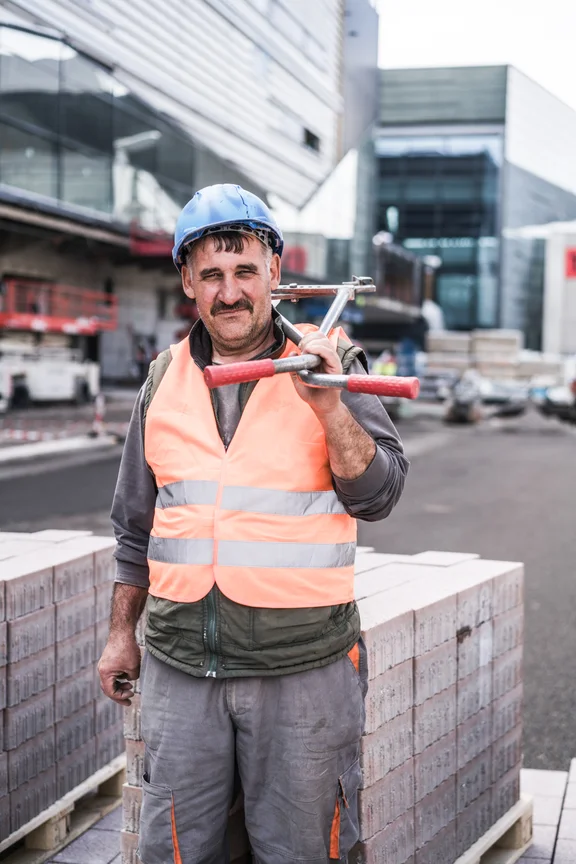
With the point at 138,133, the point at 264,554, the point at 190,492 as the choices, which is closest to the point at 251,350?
the point at 190,492

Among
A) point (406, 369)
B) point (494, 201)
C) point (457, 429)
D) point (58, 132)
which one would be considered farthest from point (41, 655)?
point (494, 201)

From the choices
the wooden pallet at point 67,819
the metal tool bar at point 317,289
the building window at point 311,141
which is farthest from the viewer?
the building window at point 311,141

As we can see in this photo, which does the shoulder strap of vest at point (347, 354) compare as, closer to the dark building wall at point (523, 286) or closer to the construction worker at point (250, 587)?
the construction worker at point (250, 587)

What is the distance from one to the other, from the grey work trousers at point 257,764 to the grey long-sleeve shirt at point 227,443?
0.35 metres

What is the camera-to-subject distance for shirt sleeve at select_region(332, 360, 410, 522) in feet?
7.20

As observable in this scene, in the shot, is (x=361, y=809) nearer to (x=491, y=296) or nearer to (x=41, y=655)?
(x=41, y=655)

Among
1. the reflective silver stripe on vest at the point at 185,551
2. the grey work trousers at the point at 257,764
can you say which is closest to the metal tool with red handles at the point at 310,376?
the reflective silver stripe on vest at the point at 185,551

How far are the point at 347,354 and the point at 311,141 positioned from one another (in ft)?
82.4

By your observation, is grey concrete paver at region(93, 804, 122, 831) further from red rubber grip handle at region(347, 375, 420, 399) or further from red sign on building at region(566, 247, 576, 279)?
red sign on building at region(566, 247, 576, 279)

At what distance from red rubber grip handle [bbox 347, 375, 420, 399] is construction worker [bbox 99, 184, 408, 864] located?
346mm

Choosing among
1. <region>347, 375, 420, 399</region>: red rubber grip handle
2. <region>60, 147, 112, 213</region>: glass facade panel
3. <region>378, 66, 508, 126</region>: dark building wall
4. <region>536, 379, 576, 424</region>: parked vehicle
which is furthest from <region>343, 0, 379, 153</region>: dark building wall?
<region>378, 66, 508, 126</region>: dark building wall

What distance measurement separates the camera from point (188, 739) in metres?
2.28

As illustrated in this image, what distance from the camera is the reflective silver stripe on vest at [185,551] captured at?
2.26 m

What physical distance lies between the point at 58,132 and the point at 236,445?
21308 millimetres
